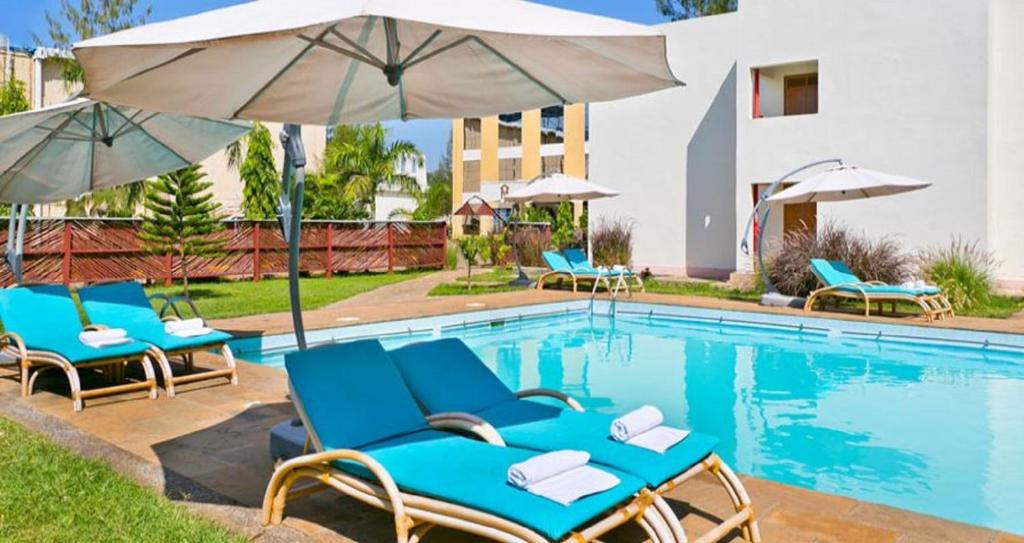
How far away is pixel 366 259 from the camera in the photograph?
21.1 meters

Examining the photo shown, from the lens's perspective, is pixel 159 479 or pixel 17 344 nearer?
pixel 159 479

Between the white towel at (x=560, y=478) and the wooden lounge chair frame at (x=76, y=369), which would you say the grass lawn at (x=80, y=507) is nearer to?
the wooden lounge chair frame at (x=76, y=369)

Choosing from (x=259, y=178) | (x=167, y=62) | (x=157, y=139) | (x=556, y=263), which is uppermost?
(x=259, y=178)

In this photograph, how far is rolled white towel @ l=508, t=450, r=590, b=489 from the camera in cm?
282

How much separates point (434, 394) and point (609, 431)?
3.49ft

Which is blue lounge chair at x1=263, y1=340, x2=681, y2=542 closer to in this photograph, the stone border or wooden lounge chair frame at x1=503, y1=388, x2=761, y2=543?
the stone border

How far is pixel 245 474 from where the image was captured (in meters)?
4.16

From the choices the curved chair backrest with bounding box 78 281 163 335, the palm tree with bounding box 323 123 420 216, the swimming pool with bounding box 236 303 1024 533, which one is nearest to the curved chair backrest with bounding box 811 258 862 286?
the swimming pool with bounding box 236 303 1024 533

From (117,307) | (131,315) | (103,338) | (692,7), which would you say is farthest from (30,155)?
(692,7)

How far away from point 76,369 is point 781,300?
34.5 ft

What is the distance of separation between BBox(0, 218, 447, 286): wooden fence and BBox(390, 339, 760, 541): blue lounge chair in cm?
1335

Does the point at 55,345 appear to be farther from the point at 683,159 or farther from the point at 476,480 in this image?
the point at 683,159

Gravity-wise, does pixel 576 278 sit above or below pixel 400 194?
below

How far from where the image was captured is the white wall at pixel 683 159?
19.0m
